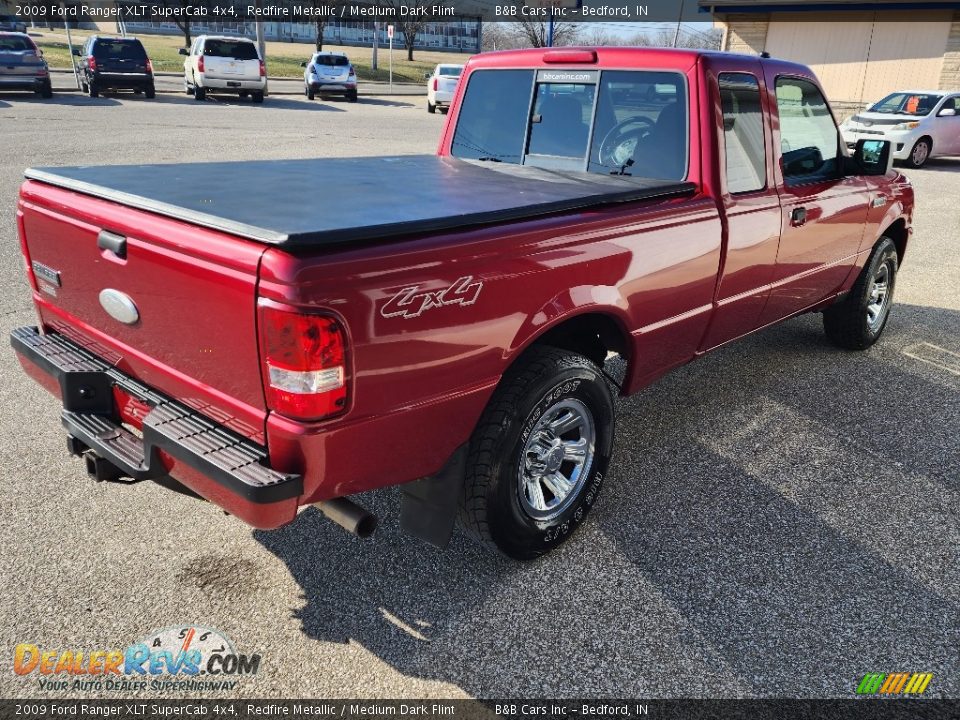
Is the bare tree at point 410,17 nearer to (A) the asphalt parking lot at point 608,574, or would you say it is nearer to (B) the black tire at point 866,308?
(B) the black tire at point 866,308

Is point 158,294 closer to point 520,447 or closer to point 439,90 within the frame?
point 520,447

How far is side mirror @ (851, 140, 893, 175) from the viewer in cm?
486

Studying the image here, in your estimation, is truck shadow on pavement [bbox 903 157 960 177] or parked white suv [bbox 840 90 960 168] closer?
parked white suv [bbox 840 90 960 168]

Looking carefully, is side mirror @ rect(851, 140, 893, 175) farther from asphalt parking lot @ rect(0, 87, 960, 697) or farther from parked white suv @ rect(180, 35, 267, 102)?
parked white suv @ rect(180, 35, 267, 102)

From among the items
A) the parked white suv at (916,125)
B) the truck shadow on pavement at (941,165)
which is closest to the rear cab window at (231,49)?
the parked white suv at (916,125)

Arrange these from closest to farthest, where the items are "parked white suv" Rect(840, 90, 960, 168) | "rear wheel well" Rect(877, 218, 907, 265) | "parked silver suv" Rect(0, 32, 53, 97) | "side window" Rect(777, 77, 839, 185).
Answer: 1. "side window" Rect(777, 77, 839, 185)
2. "rear wheel well" Rect(877, 218, 907, 265)
3. "parked white suv" Rect(840, 90, 960, 168)
4. "parked silver suv" Rect(0, 32, 53, 97)

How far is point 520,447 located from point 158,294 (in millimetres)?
1329

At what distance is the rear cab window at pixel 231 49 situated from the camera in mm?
24078

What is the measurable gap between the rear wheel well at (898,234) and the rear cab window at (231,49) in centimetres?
2317

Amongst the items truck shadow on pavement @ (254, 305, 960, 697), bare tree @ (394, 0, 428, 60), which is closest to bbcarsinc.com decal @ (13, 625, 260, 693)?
truck shadow on pavement @ (254, 305, 960, 697)

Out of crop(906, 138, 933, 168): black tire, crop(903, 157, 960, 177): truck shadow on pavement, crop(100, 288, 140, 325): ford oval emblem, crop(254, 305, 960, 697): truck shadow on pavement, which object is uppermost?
crop(100, 288, 140, 325): ford oval emblem

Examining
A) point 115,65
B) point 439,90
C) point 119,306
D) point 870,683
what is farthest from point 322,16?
point 870,683

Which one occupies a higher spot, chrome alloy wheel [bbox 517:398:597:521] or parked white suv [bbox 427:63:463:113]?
parked white suv [bbox 427:63:463:113]

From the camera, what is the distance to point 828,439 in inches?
168
